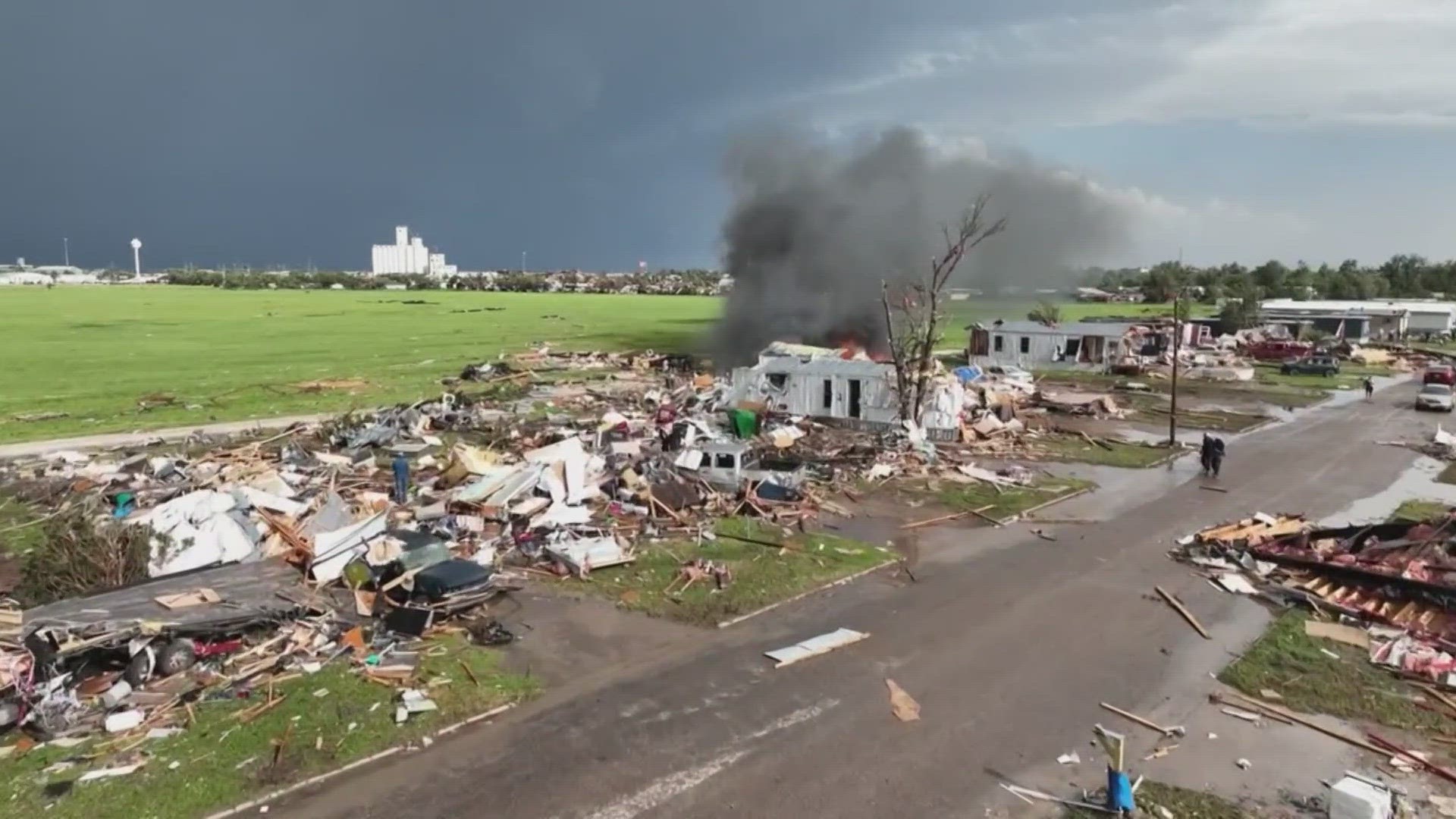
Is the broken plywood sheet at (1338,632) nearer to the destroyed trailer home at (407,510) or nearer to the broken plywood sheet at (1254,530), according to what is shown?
the broken plywood sheet at (1254,530)

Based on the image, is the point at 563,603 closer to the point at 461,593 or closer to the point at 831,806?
the point at 461,593

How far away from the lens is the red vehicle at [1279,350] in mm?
62500

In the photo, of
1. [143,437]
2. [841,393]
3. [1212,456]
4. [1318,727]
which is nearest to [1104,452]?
[1212,456]

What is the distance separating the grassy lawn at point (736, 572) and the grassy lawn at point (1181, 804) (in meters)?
6.91

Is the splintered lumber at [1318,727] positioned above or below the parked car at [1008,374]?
below

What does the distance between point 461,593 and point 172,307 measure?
111 metres

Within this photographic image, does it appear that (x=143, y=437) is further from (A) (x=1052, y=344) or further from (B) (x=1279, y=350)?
(B) (x=1279, y=350)

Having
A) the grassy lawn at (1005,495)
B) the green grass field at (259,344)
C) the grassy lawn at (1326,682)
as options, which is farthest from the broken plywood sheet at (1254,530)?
the green grass field at (259,344)

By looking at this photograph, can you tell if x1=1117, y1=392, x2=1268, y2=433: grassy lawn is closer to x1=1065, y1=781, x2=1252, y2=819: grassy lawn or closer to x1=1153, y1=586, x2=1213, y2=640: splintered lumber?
x1=1153, y1=586, x2=1213, y2=640: splintered lumber

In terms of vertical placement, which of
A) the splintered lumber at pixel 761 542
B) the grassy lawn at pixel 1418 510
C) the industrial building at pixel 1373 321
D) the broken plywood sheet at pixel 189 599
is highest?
the industrial building at pixel 1373 321

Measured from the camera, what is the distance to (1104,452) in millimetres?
30406

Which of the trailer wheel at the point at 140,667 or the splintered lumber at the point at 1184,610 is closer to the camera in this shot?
the trailer wheel at the point at 140,667

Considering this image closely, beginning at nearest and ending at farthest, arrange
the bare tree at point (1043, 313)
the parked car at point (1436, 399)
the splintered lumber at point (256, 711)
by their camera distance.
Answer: the splintered lumber at point (256, 711)
the parked car at point (1436, 399)
the bare tree at point (1043, 313)

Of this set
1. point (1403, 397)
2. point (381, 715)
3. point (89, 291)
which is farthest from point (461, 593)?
point (89, 291)
